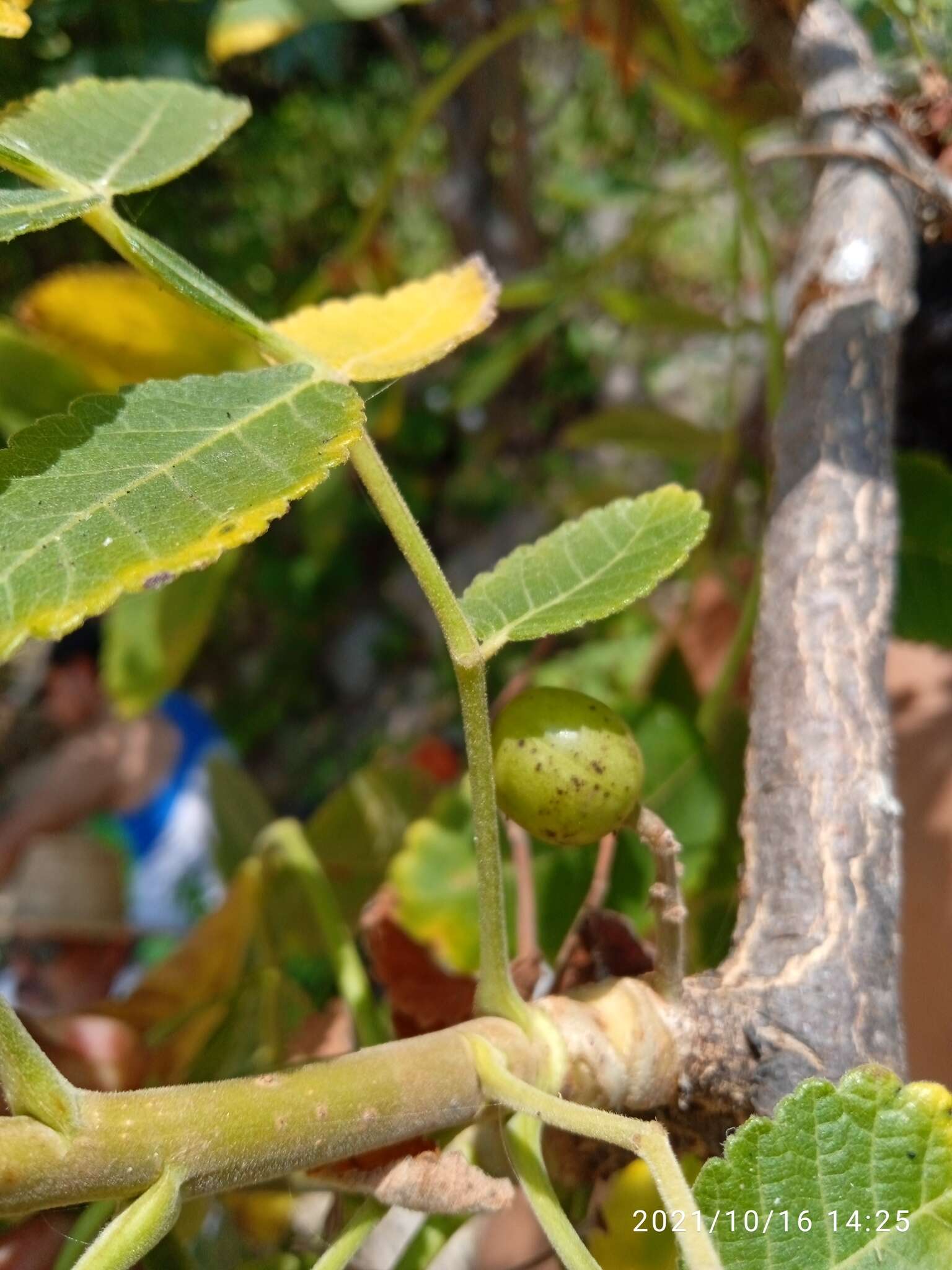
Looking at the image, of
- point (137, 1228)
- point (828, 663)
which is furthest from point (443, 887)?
point (137, 1228)

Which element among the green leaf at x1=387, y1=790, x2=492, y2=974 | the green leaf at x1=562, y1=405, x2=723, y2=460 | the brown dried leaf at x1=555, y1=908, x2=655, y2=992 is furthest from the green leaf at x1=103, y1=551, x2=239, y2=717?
the brown dried leaf at x1=555, y1=908, x2=655, y2=992

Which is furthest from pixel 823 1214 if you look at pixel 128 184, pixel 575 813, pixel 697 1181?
pixel 128 184

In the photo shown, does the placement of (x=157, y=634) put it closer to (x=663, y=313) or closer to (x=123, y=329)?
(x=123, y=329)

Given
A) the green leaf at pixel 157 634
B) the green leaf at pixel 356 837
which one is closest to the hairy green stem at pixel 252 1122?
the green leaf at pixel 356 837

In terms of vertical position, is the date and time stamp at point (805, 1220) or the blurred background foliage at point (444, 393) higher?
the blurred background foliage at point (444, 393)

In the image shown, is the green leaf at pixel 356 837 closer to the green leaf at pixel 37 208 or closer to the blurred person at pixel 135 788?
the green leaf at pixel 37 208

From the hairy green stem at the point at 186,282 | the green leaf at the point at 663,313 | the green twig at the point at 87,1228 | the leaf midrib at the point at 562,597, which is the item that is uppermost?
the green leaf at the point at 663,313
